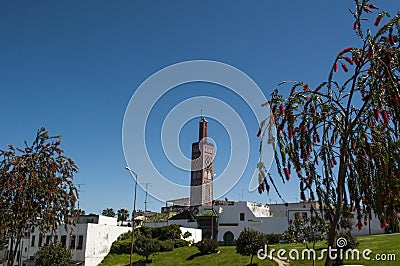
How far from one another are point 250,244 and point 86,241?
1966 cm

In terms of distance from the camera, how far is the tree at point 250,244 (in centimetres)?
3881

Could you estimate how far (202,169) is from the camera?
3770 inches

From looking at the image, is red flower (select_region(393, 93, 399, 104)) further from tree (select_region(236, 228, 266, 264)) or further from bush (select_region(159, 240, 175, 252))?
bush (select_region(159, 240, 175, 252))

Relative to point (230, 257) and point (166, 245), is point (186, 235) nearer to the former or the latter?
point (166, 245)

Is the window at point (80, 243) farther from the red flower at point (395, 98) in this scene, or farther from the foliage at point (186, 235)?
the red flower at point (395, 98)

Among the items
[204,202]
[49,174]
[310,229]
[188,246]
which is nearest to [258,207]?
[204,202]

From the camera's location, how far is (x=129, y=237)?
171ft

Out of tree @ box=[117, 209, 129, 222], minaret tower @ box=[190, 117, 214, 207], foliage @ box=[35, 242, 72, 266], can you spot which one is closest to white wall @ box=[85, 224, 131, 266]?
foliage @ box=[35, 242, 72, 266]

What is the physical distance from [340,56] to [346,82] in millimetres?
525

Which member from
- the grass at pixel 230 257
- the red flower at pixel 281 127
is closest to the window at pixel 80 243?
the grass at pixel 230 257

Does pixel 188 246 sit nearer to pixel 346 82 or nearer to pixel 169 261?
pixel 169 261

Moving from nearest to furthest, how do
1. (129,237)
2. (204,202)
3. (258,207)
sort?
1. (129,237)
2. (258,207)
3. (204,202)

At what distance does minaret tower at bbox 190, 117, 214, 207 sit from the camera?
3506 inches

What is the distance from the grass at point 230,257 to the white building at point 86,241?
1.69m
